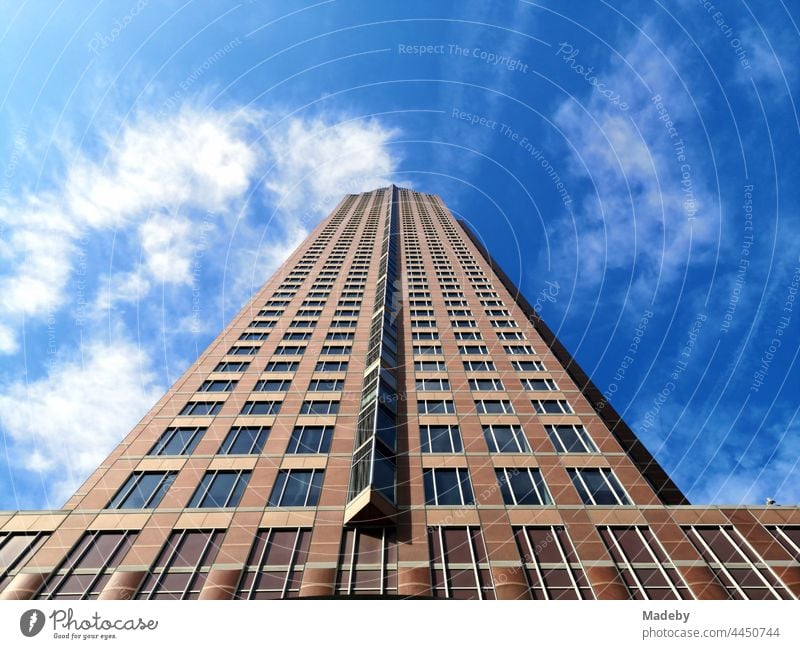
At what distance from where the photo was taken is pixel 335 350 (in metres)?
39.1

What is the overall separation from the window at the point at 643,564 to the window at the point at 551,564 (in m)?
2.09

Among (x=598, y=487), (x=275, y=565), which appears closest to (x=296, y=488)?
(x=275, y=565)

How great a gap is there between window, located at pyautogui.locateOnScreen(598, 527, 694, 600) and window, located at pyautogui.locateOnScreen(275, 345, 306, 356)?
1065 inches

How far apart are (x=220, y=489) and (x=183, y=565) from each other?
4.76m

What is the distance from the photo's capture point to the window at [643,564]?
19609mm

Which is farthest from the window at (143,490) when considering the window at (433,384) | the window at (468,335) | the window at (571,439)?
the window at (468,335)

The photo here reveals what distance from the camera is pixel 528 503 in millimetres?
23891

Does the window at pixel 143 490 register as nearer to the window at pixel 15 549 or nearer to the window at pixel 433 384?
the window at pixel 15 549

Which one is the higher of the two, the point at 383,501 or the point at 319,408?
the point at 319,408

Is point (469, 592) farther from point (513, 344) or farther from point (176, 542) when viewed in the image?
point (513, 344)

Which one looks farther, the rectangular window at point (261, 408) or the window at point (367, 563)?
the rectangular window at point (261, 408)

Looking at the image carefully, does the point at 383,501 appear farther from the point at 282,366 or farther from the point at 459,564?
the point at 282,366
